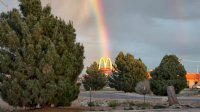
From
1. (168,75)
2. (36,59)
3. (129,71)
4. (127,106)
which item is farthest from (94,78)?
(36,59)

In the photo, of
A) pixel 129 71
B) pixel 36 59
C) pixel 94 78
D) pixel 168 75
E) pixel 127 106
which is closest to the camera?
pixel 36 59

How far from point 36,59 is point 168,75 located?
2665 centimetres

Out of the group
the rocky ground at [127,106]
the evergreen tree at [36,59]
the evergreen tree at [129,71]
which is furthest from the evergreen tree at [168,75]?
the evergreen tree at [36,59]

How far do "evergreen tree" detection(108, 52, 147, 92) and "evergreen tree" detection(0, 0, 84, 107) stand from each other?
41.6 meters

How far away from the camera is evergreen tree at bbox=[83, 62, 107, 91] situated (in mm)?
75250

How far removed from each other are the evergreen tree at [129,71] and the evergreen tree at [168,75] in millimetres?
16995

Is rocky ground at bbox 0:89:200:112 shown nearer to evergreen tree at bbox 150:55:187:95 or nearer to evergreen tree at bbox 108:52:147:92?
evergreen tree at bbox 150:55:187:95

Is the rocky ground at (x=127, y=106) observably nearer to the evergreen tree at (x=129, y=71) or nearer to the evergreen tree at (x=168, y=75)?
the evergreen tree at (x=168, y=75)

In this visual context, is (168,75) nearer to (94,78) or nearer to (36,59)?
(36,59)

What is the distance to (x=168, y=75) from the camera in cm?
4588

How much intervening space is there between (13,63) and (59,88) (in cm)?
292

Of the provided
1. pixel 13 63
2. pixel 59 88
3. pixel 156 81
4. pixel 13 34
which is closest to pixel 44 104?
pixel 59 88

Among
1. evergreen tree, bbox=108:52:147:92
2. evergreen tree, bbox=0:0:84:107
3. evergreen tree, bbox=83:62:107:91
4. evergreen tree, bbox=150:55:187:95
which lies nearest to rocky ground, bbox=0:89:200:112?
evergreen tree, bbox=0:0:84:107

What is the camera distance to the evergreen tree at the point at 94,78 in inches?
2963
